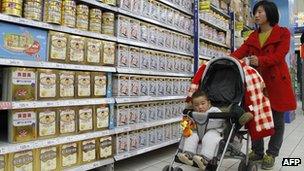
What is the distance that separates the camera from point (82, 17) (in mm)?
2670

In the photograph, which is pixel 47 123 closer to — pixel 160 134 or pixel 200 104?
pixel 200 104

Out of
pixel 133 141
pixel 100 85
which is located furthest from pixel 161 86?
pixel 100 85

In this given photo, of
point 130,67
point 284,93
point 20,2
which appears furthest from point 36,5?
point 284,93

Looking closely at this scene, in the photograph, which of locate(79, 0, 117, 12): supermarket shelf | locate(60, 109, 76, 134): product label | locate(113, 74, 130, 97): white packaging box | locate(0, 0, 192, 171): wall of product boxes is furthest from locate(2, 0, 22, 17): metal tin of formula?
locate(113, 74, 130, 97): white packaging box

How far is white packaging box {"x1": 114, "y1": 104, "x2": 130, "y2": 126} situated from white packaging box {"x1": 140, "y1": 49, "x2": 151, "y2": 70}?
49 cm

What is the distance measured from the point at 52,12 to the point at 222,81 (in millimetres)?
1545

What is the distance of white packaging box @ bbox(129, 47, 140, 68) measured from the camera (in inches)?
128

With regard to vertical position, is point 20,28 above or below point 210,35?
below

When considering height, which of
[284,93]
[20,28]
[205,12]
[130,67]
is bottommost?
[284,93]

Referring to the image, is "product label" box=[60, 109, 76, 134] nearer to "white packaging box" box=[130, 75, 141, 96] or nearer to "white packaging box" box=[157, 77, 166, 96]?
"white packaging box" box=[130, 75, 141, 96]

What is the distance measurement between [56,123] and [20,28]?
2.42 feet

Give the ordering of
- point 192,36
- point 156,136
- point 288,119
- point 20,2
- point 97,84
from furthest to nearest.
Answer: point 288,119, point 192,36, point 156,136, point 97,84, point 20,2

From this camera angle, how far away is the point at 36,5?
2.27m

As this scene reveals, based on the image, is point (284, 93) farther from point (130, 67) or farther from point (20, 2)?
point (20, 2)
